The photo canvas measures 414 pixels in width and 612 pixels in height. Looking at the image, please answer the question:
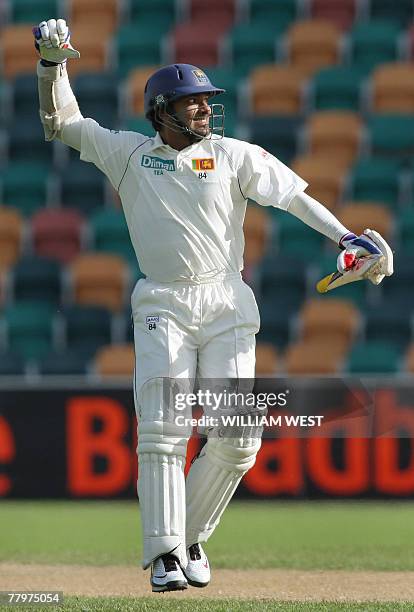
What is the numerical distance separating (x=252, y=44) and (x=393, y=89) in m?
1.62

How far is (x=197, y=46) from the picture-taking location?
14164mm

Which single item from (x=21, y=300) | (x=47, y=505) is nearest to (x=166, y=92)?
(x=47, y=505)

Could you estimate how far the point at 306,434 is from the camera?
957 centimetres

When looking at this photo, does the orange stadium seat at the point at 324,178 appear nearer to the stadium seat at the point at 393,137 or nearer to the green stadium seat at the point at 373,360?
the stadium seat at the point at 393,137

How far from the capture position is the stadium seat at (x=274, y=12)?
14.3 m

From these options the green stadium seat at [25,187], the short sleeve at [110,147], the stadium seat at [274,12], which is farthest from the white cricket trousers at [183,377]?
the stadium seat at [274,12]

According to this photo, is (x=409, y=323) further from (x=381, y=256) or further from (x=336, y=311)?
(x=381, y=256)

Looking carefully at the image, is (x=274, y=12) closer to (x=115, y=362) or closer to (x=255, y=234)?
(x=255, y=234)

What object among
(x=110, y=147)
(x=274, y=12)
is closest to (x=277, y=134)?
(x=274, y=12)

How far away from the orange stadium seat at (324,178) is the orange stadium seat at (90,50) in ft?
8.61

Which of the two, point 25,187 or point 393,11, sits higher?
point 393,11

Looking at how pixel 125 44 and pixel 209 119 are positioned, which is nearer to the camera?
pixel 209 119

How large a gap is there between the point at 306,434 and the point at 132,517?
1422 millimetres

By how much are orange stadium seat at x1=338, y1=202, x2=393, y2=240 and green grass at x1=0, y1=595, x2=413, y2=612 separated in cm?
760
